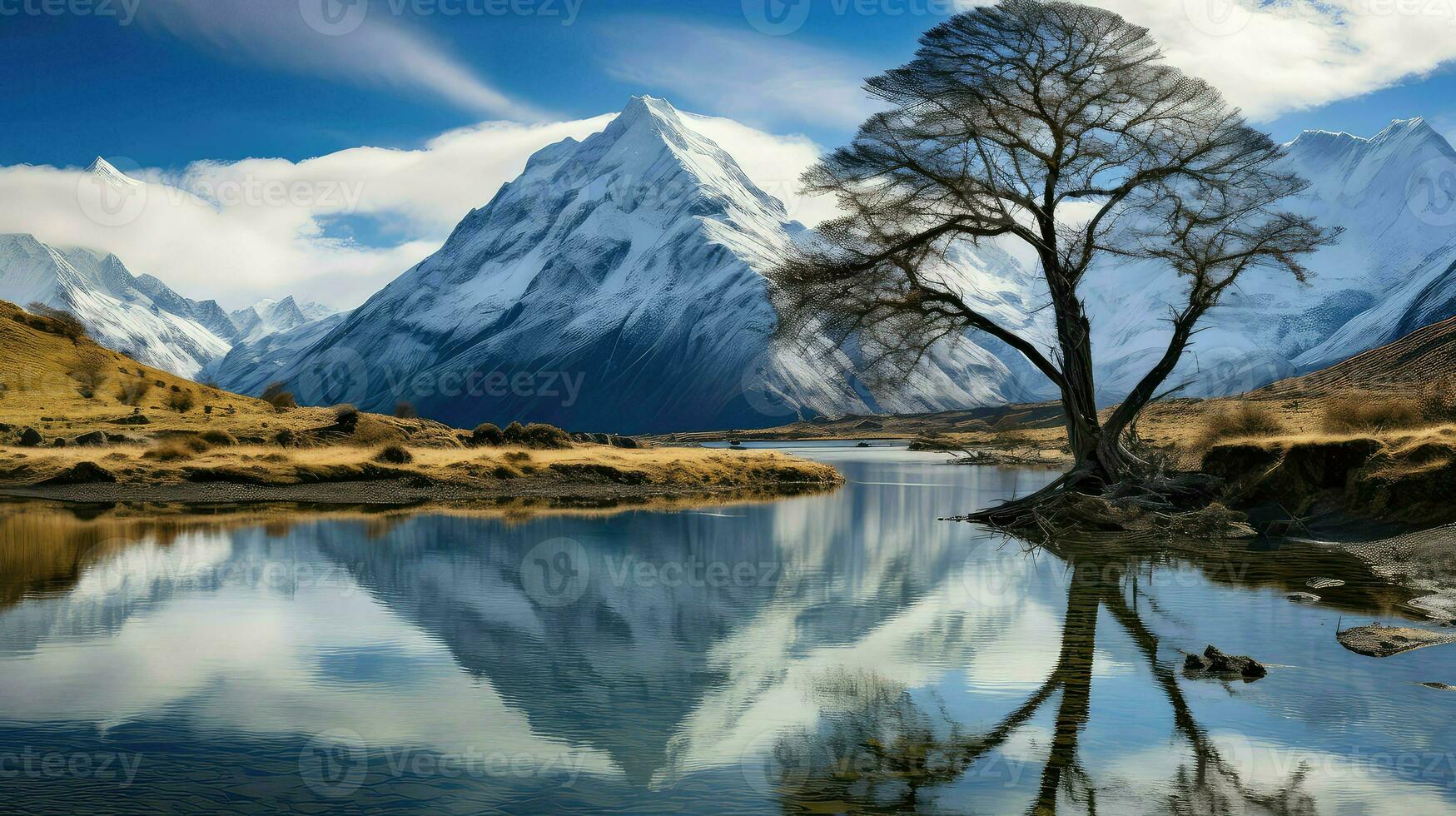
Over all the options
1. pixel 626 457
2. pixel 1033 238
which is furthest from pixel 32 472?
pixel 1033 238

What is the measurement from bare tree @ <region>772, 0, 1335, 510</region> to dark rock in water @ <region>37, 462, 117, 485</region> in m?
35.0

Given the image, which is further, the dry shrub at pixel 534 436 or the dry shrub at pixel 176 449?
the dry shrub at pixel 534 436

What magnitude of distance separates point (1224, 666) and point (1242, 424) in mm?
29404

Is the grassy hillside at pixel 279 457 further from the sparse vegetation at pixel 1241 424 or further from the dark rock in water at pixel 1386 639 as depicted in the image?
the dark rock in water at pixel 1386 639

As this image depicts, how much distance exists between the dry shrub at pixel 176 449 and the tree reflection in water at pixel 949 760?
49049 millimetres

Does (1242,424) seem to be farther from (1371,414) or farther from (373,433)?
(373,433)

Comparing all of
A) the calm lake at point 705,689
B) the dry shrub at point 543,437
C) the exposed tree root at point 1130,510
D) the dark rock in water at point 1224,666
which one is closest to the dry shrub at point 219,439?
the dry shrub at point 543,437

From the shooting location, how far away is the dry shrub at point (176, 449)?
5163 centimetres

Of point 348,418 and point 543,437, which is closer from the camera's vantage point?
point 348,418

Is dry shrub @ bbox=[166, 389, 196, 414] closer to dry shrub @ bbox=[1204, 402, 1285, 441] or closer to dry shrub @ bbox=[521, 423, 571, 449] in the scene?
dry shrub @ bbox=[521, 423, 571, 449]

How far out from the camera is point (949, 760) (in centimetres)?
953

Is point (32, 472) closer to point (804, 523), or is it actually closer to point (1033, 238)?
point (804, 523)

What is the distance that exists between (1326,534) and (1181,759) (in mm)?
20309

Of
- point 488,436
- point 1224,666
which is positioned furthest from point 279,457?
point 1224,666
